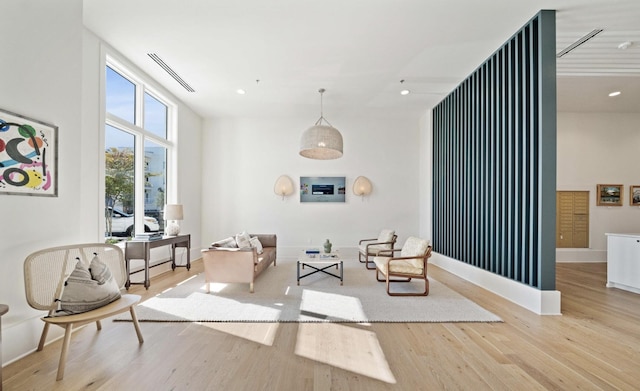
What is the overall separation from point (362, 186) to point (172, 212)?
4.25 meters

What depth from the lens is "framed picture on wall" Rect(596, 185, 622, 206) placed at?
21.6 ft

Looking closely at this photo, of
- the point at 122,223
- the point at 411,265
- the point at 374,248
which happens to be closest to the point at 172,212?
the point at 122,223

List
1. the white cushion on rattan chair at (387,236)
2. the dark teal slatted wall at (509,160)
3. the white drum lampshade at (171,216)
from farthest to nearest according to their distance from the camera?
the white cushion on rattan chair at (387,236)
the white drum lampshade at (171,216)
the dark teal slatted wall at (509,160)

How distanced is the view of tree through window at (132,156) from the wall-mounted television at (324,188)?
3200 mm

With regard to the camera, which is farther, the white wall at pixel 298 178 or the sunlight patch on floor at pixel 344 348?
the white wall at pixel 298 178

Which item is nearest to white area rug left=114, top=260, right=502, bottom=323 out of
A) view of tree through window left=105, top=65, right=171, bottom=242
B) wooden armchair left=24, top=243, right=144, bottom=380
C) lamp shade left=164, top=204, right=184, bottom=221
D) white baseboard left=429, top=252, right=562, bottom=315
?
white baseboard left=429, top=252, right=562, bottom=315

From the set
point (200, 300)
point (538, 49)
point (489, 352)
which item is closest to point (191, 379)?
point (200, 300)

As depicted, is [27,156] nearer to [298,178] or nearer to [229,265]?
[229,265]

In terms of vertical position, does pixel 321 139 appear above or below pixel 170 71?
below

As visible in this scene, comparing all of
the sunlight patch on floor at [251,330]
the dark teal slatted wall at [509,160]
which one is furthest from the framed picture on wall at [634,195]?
the sunlight patch on floor at [251,330]

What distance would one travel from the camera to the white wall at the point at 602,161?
21.6ft

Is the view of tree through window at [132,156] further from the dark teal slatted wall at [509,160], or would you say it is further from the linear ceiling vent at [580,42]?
the linear ceiling vent at [580,42]

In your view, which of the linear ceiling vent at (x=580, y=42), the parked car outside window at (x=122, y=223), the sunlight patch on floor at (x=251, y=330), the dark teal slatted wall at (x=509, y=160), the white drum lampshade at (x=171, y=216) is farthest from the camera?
the white drum lampshade at (x=171, y=216)

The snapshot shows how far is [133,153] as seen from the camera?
5.00m
